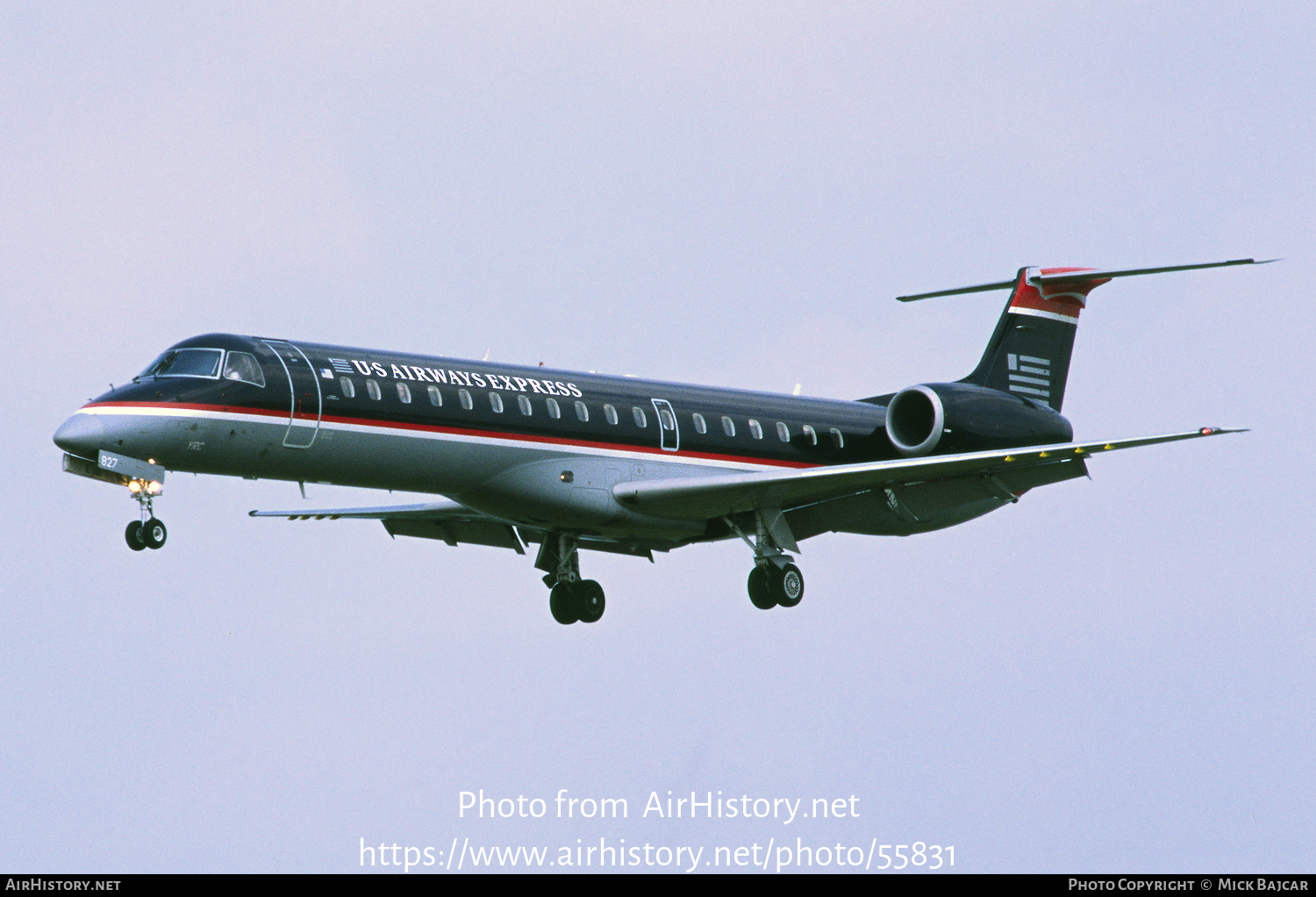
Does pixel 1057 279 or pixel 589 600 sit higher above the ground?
pixel 1057 279

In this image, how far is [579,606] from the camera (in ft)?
105

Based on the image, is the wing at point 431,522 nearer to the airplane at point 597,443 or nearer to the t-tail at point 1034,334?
the airplane at point 597,443

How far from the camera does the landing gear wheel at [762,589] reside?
101 feet

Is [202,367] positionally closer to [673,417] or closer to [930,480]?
[673,417]

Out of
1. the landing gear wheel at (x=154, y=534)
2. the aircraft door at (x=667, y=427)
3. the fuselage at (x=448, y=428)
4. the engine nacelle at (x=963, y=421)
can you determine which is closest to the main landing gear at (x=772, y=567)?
the fuselage at (x=448, y=428)

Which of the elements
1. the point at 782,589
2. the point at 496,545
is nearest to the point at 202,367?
the point at 496,545

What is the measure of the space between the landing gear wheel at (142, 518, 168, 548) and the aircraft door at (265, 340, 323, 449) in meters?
2.35

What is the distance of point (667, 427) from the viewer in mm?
30297

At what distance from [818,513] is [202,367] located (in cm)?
1079

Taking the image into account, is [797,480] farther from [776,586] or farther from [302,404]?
[302,404]

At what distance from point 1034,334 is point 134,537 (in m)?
17.5

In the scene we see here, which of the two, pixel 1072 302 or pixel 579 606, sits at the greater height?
pixel 1072 302

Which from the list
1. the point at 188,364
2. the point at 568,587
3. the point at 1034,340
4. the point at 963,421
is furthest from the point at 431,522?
the point at 1034,340

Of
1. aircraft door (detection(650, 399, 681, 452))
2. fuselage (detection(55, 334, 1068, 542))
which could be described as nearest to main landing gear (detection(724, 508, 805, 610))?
fuselage (detection(55, 334, 1068, 542))
